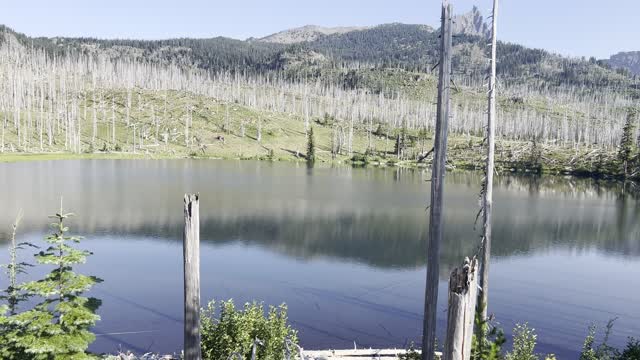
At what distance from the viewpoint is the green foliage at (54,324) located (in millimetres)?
11711

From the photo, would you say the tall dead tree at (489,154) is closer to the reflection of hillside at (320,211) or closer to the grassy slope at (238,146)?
the reflection of hillside at (320,211)

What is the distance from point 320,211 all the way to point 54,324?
59789mm

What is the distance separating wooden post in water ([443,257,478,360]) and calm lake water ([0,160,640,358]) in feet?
76.1

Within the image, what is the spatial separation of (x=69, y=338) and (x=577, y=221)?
246 feet

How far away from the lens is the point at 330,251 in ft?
170

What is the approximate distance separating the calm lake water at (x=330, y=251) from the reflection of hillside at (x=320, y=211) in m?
0.34

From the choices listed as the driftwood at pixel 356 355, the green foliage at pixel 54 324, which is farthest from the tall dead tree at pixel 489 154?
the green foliage at pixel 54 324

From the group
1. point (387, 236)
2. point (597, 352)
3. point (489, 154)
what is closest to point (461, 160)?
point (387, 236)

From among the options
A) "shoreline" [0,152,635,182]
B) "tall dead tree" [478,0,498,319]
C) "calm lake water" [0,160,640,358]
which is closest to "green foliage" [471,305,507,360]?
"tall dead tree" [478,0,498,319]

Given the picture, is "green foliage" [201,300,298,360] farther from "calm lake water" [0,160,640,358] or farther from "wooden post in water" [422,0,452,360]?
"calm lake water" [0,160,640,358]

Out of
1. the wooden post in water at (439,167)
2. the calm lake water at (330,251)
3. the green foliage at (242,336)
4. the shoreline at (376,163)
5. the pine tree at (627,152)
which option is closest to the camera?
the wooden post in water at (439,167)

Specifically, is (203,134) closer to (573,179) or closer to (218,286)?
(573,179)

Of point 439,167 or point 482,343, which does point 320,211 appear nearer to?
point 439,167

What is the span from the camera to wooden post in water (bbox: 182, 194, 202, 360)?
1141cm
